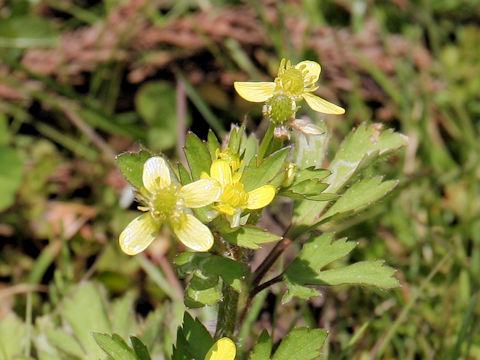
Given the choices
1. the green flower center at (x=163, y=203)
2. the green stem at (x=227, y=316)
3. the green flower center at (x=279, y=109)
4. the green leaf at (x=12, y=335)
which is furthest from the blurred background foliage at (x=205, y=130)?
the green flower center at (x=279, y=109)

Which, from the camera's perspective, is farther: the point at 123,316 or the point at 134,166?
the point at 123,316

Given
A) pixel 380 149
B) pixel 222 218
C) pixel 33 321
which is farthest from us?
pixel 33 321

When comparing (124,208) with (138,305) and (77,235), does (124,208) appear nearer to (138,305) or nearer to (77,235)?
(77,235)

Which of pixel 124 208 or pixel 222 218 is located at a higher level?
pixel 222 218

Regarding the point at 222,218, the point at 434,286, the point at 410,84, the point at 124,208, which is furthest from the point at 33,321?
the point at 410,84

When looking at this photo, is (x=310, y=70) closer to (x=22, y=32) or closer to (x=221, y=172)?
(x=221, y=172)

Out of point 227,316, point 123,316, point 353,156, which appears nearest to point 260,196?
point 227,316

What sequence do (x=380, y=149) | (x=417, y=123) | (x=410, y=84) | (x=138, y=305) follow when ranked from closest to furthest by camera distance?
(x=380, y=149) → (x=138, y=305) → (x=417, y=123) → (x=410, y=84)
